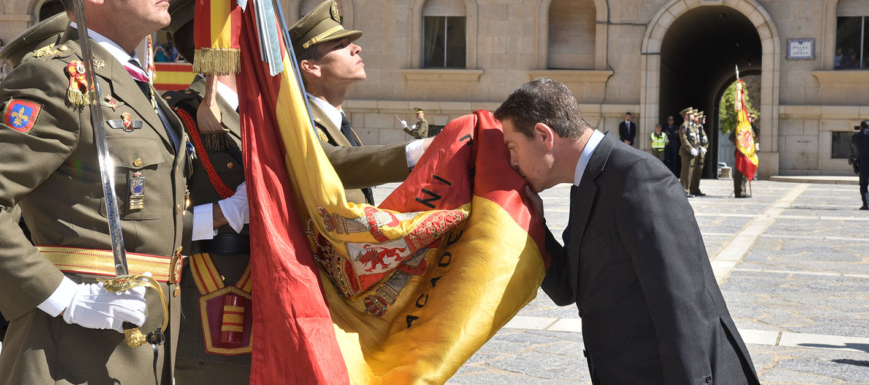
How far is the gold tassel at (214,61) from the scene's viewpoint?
283 cm

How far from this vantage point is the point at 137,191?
261 centimetres

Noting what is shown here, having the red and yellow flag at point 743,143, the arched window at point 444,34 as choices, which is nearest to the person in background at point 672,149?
the red and yellow flag at point 743,143

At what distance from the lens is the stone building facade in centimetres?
2480

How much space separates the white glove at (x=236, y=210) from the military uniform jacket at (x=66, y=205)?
0.28 metres

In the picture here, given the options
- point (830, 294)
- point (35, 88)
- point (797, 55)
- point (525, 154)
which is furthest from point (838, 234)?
point (797, 55)

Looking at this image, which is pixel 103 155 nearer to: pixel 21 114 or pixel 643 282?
pixel 21 114

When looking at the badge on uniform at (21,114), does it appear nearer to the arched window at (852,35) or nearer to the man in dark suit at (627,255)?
the man in dark suit at (627,255)

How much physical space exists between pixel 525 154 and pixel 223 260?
1.08 meters

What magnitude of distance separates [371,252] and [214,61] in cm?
77

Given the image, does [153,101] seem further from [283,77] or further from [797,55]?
[797,55]

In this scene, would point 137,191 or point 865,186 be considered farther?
point 865,186

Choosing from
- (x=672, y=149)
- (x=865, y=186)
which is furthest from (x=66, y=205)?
(x=672, y=149)

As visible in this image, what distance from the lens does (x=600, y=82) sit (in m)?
25.8

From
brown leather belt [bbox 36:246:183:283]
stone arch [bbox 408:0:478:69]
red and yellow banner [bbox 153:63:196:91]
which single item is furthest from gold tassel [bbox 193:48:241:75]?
stone arch [bbox 408:0:478:69]
